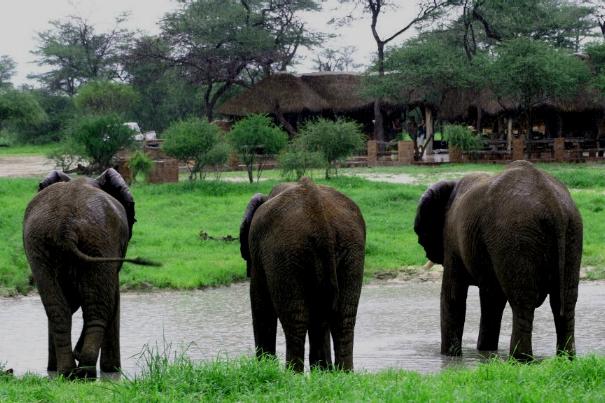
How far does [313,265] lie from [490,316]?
256 centimetres

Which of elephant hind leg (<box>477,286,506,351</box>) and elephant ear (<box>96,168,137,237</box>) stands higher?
elephant ear (<box>96,168,137,237</box>)

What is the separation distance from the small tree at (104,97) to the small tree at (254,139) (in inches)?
816

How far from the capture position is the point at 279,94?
140 feet

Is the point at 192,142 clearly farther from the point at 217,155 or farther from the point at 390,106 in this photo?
the point at 390,106

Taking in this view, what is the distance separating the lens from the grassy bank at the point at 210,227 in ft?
47.6

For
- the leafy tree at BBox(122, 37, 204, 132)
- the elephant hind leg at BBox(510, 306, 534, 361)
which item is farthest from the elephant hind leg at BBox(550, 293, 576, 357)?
the leafy tree at BBox(122, 37, 204, 132)

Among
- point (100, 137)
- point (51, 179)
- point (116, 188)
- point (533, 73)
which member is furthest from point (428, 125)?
point (51, 179)

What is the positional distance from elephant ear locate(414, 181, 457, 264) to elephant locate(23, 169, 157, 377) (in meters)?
2.83

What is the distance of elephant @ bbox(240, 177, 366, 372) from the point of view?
23.1ft

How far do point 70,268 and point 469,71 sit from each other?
102 ft

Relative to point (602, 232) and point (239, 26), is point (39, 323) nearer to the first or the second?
point (602, 232)

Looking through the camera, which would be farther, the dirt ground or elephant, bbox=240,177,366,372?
the dirt ground

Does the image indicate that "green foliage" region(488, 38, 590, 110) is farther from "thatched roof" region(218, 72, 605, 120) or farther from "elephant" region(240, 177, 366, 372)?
"elephant" region(240, 177, 366, 372)

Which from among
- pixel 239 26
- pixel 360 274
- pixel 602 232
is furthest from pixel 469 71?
pixel 360 274
